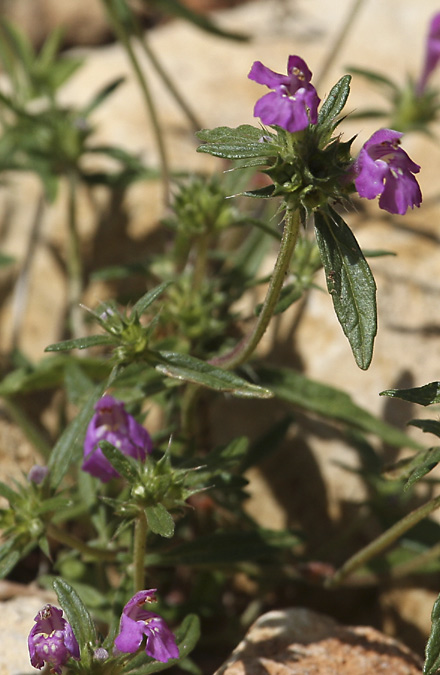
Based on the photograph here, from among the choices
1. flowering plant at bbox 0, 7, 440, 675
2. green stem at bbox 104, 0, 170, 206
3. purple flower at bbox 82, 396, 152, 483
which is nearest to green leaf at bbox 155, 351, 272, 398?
flowering plant at bbox 0, 7, 440, 675

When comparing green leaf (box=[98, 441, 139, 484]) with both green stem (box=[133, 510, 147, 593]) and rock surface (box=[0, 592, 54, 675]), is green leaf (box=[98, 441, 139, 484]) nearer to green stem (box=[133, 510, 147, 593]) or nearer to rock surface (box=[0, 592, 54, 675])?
green stem (box=[133, 510, 147, 593])

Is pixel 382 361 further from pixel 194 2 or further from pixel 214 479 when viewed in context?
pixel 194 2

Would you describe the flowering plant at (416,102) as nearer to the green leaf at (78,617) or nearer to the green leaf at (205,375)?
the green leaf at (205,375)

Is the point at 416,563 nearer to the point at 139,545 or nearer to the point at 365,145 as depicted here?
the point at 139,545

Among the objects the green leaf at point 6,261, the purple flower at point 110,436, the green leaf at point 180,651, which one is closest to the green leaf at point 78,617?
the green leaf at point 180,651

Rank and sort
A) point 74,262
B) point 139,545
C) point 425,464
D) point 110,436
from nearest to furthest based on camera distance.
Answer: point 425,464
point 139,545
point 110,436
point 74,262

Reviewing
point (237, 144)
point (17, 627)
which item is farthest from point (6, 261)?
point (237, 144)

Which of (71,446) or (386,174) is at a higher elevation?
(386,174)
